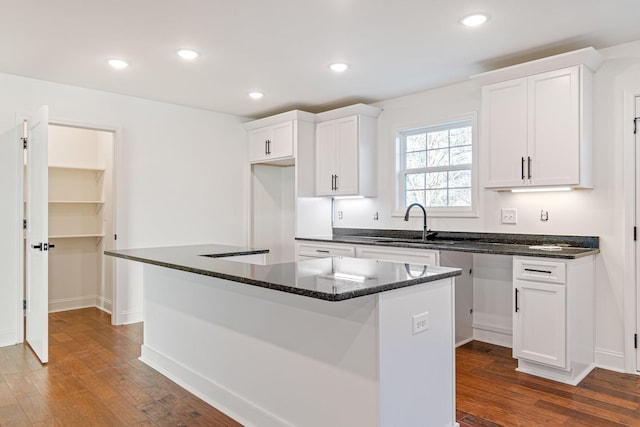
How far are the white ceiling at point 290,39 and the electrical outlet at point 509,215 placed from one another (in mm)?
1222

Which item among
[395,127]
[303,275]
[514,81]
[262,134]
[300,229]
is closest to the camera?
[303,275]

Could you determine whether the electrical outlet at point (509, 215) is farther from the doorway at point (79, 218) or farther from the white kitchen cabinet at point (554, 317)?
the doorway at point (79, 218)

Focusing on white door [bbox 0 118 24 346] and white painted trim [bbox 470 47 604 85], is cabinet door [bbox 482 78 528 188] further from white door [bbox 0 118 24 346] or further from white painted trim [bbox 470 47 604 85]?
white door [bbox 0 118 24 346]

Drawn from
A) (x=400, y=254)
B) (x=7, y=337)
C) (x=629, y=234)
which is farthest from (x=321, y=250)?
(x=7, y=337)

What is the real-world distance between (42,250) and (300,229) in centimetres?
253

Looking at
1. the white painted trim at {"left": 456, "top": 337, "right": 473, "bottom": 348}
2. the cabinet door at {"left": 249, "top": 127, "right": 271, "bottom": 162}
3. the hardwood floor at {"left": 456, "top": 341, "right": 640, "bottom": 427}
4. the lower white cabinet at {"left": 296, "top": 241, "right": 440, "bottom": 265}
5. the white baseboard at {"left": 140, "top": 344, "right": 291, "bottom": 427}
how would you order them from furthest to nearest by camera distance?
the cabinet door at {"left": 249, "top": 127, "right": 271, "bottom": 162}, the white painted trim at {"left": 456, "top": 337, "right": 473, "bottom": 348}, the lower white cabinet at {"left": 296, "top": 241, "right": 440, "bottom": 265}, the hardwood floor at {"left": 456, "top": 341, "right": 640, "bottom": 427}, the white baseboard at {"left": 140, "top": 344, "right": 291, "bottom": 427}

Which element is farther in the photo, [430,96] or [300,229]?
[300,229]

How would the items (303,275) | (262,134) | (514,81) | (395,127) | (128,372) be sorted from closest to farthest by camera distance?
1. (303,275)
2. (128,372)
3. (514,81)
4. (395,127)
5. (262,134)

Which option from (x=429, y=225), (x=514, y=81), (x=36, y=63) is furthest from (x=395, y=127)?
(x=36, y=63)

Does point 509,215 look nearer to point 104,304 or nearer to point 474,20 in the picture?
point 474,20

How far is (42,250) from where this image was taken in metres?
3.28

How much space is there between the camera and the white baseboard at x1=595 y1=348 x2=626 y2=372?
311 cm

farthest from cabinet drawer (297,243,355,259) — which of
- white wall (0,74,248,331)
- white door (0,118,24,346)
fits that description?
white door (0,118,24,346)

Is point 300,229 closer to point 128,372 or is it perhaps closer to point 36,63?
point 128,372
